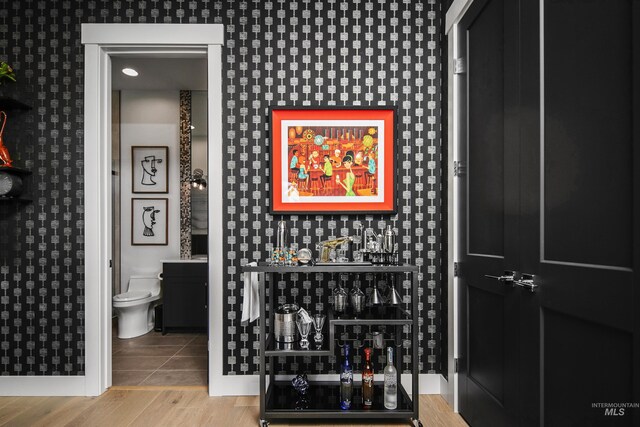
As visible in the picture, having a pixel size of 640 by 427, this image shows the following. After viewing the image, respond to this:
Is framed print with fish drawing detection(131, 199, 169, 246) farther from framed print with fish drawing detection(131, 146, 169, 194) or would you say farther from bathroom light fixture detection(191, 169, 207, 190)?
bathroom light fixture detection(191, 169, 207, 190)

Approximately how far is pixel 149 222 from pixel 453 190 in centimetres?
347

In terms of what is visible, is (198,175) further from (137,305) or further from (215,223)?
(215,223)

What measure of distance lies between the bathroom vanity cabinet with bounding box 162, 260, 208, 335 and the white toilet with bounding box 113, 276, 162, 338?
21cm

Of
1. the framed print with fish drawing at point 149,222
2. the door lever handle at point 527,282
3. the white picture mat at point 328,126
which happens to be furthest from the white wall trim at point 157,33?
the door lever handle at point 527,282

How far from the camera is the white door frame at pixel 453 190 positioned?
227cm

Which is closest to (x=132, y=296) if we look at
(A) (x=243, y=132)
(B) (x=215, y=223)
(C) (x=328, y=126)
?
(B) (x=215, y=223)

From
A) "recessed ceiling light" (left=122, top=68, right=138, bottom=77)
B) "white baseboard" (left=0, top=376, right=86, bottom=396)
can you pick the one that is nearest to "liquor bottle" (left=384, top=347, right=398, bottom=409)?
"white baseboard" (left=0, top=376, right=86, bottom=396)

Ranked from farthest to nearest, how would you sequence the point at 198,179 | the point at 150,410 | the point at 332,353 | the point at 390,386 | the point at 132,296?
1. the point at 198,179
2. the point at 132,296
3. the point at 150,410
4. the point at 390,386
5. the point at 332,353

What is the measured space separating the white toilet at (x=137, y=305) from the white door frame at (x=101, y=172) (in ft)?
3.87

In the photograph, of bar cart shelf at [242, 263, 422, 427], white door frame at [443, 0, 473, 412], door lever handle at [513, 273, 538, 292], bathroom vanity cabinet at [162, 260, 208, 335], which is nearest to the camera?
door lever handle at [513, 273, 538, 292]

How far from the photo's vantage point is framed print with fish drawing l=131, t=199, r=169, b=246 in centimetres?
433

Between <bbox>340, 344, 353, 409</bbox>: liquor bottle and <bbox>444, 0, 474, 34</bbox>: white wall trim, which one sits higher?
<bbox>444, 0, 474, 34</bbox>: white wall trim

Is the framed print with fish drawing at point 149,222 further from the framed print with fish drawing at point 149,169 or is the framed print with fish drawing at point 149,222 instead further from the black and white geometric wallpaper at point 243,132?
the black and white geometric wallpaper at point 243,132

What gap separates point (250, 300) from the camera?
2.16 m
